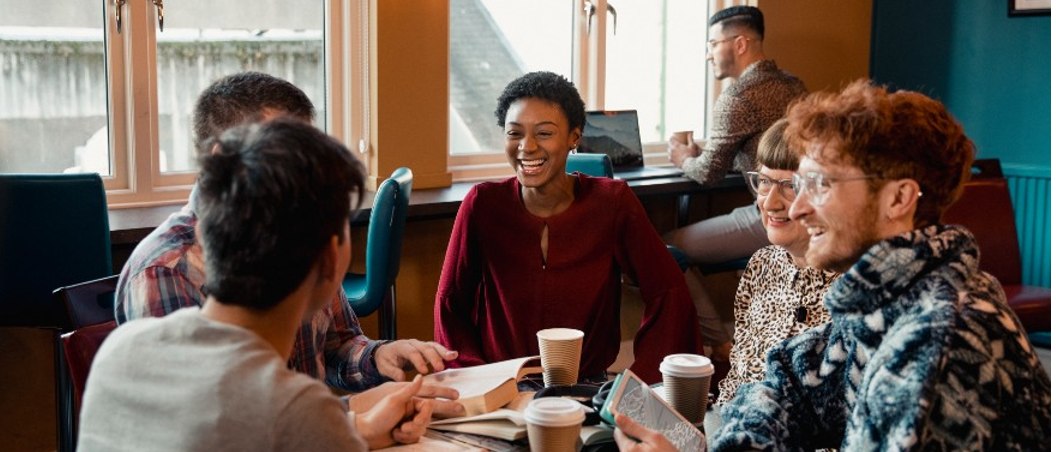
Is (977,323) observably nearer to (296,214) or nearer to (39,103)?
(296,214)

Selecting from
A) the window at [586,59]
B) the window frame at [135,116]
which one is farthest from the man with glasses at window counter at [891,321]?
the window at [586,59]

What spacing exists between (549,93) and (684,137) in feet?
6.31

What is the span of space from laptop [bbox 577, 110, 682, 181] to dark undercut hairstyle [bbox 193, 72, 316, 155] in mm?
2459

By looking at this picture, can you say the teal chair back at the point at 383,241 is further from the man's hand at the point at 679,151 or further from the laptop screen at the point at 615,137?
the man's hand at the point at 679,151

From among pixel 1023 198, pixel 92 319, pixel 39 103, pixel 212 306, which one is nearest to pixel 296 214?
pixel 212 306

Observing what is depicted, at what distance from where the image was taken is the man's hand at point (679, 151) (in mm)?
4637

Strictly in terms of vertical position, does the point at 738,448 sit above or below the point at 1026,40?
below

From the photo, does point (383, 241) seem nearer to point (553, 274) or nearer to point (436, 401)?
point (553, 274)

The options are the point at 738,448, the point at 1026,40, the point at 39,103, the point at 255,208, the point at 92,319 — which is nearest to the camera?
the point at 255,208

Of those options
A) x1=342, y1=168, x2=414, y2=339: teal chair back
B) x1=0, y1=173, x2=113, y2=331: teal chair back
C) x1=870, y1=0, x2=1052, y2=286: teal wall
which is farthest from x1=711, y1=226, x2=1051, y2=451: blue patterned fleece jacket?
x1=870, y1=0, x2=1052, y2=286: teal wall

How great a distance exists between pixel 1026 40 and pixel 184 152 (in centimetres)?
378

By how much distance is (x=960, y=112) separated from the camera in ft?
18.5

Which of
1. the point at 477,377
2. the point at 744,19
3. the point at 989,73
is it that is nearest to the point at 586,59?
the point at 744,19

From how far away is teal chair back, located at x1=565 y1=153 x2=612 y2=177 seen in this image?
3.71 metres
